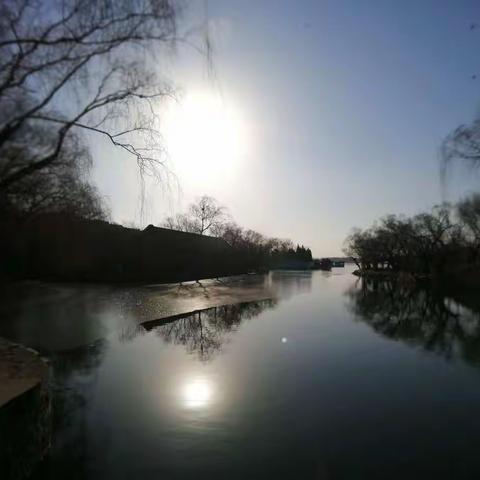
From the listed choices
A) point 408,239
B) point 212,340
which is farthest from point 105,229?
point 408,239

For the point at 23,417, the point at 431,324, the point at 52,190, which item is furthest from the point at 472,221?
the point at 23,417

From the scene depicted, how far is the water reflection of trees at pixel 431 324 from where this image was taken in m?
20.8

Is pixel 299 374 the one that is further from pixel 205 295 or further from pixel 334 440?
pixel 205 295

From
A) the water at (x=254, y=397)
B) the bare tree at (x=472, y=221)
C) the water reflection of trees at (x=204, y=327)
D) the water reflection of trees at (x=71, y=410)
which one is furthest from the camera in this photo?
the bare tree at (x=472, y=221)

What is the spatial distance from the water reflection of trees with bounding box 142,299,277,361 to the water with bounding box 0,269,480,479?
0.44 ft

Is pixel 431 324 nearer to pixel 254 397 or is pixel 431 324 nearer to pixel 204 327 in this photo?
pixel 204 327

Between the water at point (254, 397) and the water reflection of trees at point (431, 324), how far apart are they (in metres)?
0.19

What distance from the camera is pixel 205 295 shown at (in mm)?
40656

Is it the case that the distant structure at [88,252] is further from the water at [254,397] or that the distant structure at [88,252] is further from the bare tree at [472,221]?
the bare tree at [472,221]

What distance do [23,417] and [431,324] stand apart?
83.1 feet

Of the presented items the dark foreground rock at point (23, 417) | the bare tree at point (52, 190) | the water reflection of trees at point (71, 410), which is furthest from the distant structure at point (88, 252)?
the dark foreground rock at point (23, 417)

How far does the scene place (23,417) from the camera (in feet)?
23.8

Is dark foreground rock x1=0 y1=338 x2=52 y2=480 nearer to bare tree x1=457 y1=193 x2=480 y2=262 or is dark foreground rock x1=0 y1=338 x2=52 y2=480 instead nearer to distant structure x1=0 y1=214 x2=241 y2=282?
distant structure x1=0 y1=214 x2=241 y2=282

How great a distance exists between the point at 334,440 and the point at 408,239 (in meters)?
78.2
